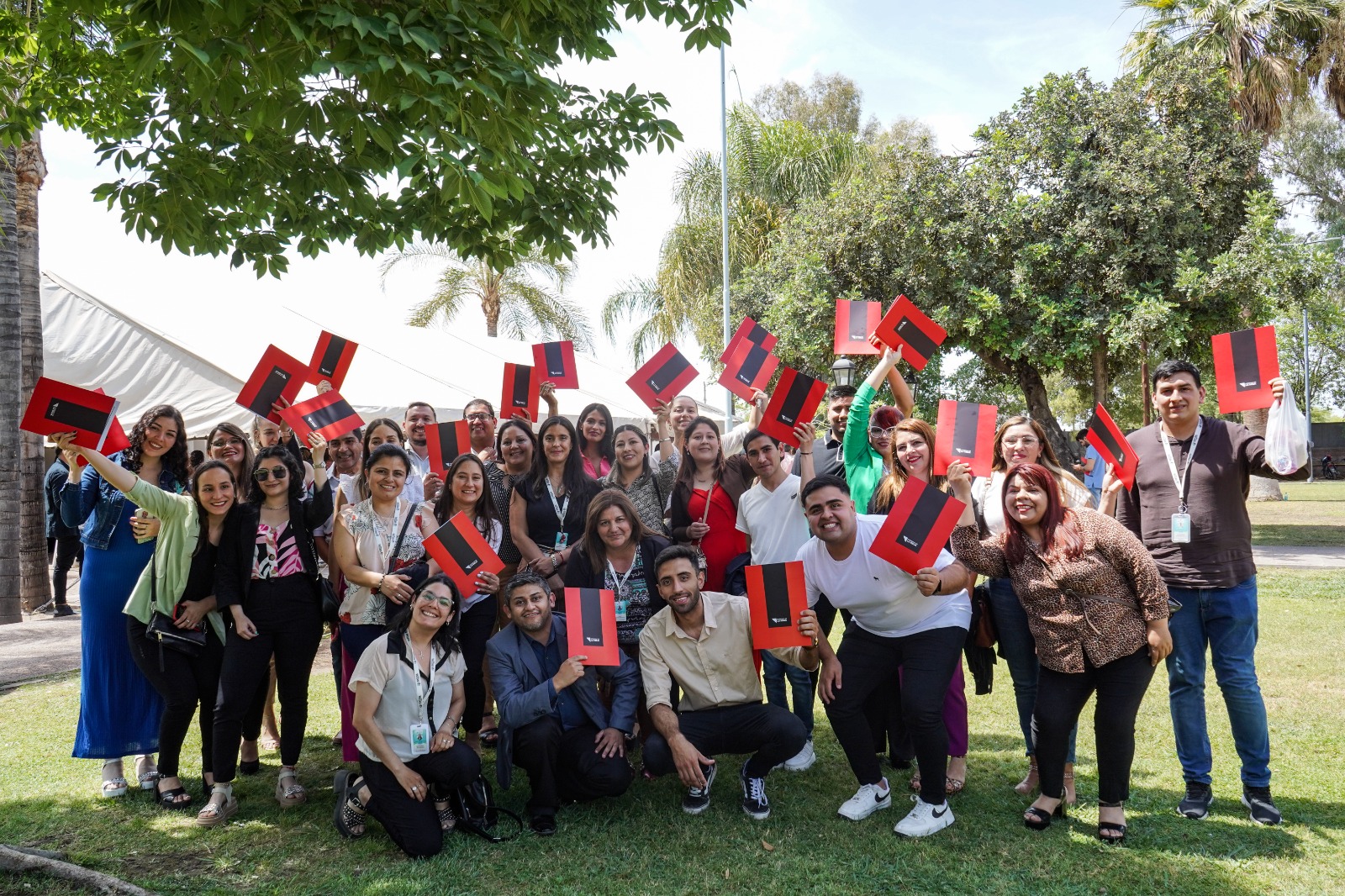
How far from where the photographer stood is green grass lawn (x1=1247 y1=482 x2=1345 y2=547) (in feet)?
55.7

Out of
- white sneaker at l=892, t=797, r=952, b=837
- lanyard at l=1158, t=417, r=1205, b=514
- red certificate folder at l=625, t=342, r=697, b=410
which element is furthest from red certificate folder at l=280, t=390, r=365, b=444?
lanyard at l=1158, t=417, r=1205, b=514

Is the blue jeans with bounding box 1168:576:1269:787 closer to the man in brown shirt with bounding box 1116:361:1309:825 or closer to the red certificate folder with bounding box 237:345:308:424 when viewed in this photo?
the man in brown shirt with bounding box 1116:361:1309:825

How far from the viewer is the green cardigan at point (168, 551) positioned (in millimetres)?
4746

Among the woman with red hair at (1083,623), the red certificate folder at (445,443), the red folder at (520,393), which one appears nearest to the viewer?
the woman with red hair at (1083,623)

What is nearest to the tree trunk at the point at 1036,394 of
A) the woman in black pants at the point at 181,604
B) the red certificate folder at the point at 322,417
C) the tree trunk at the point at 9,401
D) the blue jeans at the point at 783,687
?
the blue jeans at the point at 783,687

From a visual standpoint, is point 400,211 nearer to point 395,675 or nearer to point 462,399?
point 395,675

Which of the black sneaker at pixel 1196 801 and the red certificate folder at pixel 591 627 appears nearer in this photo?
the black sneaker at pixel 1196 801

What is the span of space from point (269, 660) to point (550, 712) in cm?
156

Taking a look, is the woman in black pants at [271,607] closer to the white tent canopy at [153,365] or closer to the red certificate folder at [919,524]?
the red certificate folder at [919,524]

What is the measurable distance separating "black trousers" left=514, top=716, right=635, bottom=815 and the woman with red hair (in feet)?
6.64

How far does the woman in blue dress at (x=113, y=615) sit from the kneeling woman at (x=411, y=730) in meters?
1.45

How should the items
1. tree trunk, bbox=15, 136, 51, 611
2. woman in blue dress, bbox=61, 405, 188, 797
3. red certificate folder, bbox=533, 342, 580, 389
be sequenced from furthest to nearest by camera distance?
tree trunk, bbox=15, 136, 51, 611 < red certificate folder, bbox=533, 342, 580, 389 < woman in blue dress, bbox=61, 405, 188, 797

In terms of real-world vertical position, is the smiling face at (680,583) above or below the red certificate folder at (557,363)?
below

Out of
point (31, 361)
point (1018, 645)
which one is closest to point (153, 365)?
point (31, 361)
